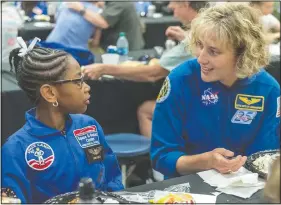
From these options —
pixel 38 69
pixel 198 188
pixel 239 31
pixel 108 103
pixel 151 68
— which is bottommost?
pixel 108 103

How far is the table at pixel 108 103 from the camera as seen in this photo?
10.4ft

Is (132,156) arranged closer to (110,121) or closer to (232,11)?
(110,121)

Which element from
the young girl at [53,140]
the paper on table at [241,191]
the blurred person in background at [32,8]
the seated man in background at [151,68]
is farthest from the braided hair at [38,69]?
the blurred person in background at [32,8]

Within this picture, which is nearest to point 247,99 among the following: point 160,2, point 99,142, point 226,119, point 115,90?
point 226,119

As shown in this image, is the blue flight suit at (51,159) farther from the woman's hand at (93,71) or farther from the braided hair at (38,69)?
the woman's hand at (93,71)

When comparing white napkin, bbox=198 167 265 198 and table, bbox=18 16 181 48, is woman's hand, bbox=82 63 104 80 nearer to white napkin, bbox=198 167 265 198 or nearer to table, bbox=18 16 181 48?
white napkin, bbox=198 167 265 198

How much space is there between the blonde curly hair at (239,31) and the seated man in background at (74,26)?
2379mm

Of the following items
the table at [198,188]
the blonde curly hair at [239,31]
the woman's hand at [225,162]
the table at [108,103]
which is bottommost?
the table at [108,103]

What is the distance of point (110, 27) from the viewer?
14.8ft

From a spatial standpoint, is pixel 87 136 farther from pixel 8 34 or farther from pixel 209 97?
pixel 8 34

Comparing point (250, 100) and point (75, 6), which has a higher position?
point (75, 6)

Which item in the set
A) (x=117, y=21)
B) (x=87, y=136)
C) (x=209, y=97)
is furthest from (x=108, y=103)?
(x=87, y=136)

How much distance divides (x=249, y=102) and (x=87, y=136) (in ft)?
2.22

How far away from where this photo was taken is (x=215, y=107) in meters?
2.05
